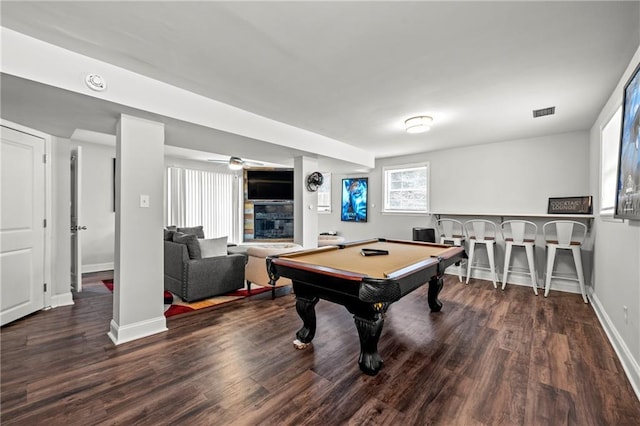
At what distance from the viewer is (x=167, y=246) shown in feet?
13.0

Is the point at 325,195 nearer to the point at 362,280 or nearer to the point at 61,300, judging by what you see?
the point at 61,300

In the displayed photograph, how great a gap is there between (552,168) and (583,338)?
2.92m

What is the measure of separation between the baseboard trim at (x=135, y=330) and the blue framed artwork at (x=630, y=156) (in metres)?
4.08

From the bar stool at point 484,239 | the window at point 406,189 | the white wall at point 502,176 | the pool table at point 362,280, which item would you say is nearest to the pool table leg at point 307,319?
the pool table at point 362,280

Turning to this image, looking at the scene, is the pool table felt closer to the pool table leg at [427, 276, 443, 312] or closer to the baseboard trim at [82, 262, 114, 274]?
the pool table leg at [427, 276, 443, 312]

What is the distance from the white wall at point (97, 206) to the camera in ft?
17.8

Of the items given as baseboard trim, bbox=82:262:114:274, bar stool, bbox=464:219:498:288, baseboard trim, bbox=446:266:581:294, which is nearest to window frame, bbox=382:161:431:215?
bar stool, bbox=464:219:498:288

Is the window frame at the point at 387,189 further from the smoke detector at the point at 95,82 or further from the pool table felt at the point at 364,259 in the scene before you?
the smoke detector at the point at 95,82

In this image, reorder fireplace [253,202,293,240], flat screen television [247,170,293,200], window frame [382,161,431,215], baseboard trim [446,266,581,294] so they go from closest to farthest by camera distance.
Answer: baseboard trim [446,266,581,294], window frame [382,161,431,215], flat screen television [247,170,293,200], fireplace [253,202,293,240]

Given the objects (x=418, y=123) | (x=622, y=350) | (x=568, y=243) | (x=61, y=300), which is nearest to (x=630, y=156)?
(x=622, y=350)

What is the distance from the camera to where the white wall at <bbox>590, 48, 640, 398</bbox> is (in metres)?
2.06

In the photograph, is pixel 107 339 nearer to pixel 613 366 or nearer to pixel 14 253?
pixel 14 253

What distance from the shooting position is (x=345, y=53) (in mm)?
2211

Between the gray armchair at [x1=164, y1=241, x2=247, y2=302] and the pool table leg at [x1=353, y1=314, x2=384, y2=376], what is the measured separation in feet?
7.79
